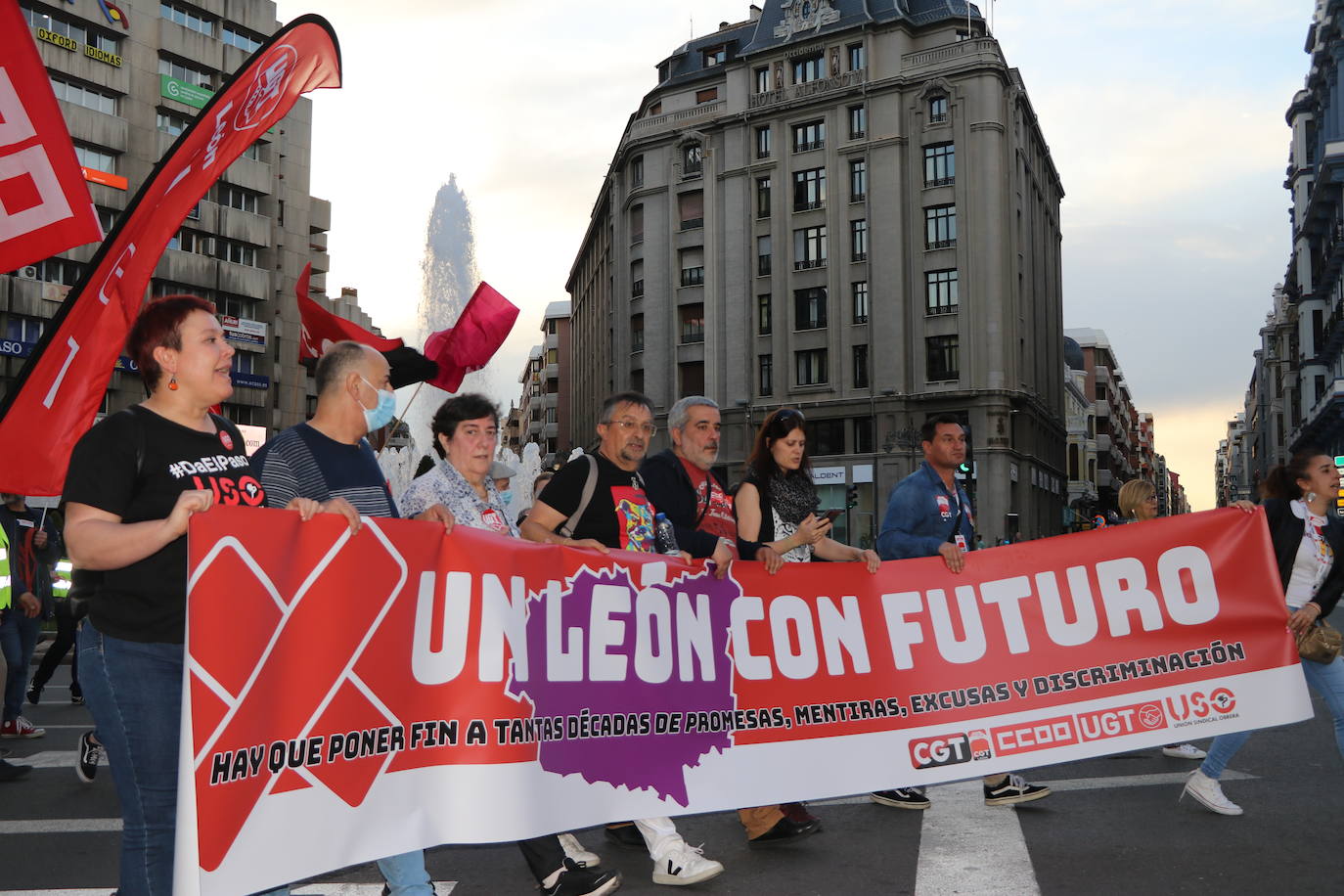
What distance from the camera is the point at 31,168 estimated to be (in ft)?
18.1

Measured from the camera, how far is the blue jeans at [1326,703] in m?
5.98

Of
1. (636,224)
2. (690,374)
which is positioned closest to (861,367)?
(690,374)

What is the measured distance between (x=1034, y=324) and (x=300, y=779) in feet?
199

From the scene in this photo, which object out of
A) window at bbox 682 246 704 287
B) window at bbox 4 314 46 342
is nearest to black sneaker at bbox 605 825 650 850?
window at bbox 4 314 46 342

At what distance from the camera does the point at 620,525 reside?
18.6 feet

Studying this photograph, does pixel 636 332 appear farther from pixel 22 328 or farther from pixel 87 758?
pixel 87 758

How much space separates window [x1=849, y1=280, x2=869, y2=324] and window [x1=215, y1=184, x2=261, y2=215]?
1157 inches

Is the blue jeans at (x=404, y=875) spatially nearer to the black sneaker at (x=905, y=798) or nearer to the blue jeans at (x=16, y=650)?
the black sneaker at (x=905, y=798)

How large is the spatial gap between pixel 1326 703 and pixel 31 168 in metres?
6.82

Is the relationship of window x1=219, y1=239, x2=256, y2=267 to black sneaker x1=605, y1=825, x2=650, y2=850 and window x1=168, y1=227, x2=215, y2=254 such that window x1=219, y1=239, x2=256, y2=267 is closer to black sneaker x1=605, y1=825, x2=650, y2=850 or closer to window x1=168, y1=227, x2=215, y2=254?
window x1=168, y1=227, x2=215, y2=254

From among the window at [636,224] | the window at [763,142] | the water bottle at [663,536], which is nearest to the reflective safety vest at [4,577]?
the water bottle at [663,536]

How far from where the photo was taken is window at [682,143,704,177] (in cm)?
→ 5772

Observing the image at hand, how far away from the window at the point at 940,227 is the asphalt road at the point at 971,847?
1777 inches

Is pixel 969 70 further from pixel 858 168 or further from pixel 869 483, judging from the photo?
pixel 869 483
